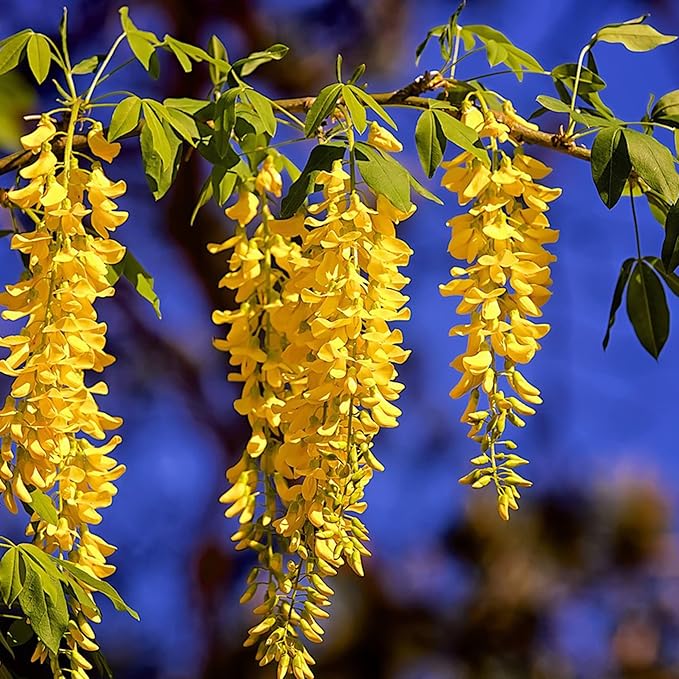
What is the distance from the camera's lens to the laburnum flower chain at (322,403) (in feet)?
1.57

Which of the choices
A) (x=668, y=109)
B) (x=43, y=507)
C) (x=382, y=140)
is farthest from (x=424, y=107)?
(x=43, y=507)

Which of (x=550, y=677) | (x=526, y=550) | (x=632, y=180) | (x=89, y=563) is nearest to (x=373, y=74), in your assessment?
(x=526, y=550)

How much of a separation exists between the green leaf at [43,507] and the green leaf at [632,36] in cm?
38

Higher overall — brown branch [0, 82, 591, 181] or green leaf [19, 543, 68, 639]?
brown branch [0, 82, 591, 181]

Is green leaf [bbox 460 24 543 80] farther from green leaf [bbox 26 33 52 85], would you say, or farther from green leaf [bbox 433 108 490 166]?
green leaf [bbox 26 33 52 85]

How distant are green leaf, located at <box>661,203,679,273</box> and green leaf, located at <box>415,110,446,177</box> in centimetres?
11

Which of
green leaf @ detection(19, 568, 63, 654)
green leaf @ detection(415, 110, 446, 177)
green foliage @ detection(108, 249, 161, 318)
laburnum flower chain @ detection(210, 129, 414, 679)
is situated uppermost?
green leaf @ detection(415, 110, 446, 177)

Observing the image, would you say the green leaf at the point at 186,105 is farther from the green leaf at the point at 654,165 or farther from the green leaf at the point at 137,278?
the green leaf at the point at 654,165

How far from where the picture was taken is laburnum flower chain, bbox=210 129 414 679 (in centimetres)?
48

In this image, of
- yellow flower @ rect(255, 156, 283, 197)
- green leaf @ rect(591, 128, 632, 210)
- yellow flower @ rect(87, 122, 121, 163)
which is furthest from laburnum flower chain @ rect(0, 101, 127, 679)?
green leaf @ rect(591, 128, 632, 210)

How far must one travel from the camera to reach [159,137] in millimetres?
493

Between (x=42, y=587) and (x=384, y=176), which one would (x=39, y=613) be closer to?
(x=42, y=587)

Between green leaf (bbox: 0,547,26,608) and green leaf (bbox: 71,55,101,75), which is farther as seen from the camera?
green leaf (bbox: 71,55,101,75)

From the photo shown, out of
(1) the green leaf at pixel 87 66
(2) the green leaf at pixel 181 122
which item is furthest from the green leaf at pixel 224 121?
(1) the green leaf at pixel 87 66
